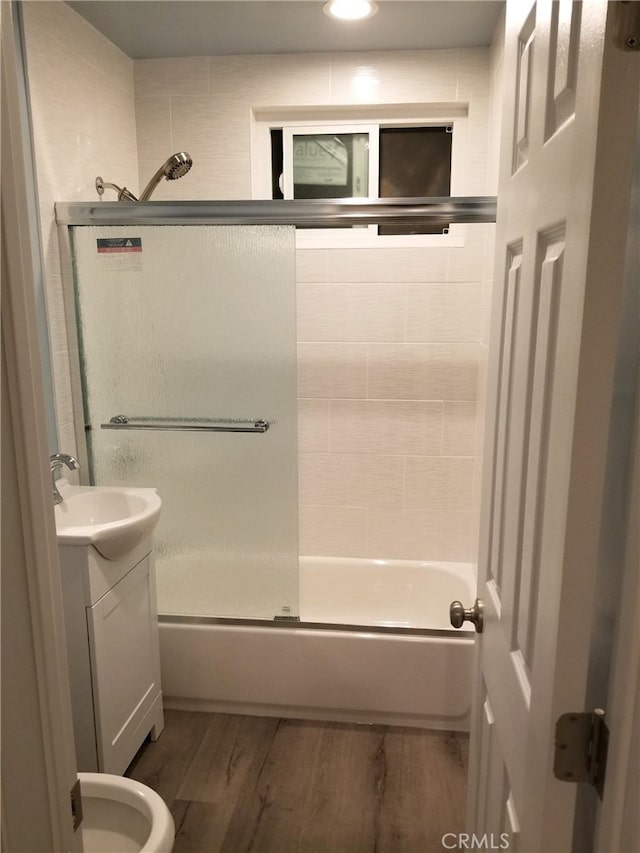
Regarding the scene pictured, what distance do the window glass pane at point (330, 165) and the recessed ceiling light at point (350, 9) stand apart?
57 cm

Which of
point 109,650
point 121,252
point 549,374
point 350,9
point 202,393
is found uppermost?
point 350,9

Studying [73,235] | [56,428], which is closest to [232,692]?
[56,428]

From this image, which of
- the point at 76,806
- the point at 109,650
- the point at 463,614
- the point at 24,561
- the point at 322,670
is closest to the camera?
the point at 24,561

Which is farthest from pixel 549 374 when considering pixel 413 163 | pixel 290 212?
pixel 413 163

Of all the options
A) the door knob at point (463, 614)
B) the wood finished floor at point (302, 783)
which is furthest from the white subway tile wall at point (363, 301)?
the door knob at point (463, 614)

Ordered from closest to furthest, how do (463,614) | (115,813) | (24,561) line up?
1. (24,561)
2. (463,614)
3. (115,813)

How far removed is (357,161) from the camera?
2717 millimetres

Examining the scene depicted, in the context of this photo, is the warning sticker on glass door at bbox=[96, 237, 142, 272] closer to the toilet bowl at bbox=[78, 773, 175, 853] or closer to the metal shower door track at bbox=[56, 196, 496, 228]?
the metal shower door track at bbox=[56, 196, 496, 228]

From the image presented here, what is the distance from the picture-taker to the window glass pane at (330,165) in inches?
106

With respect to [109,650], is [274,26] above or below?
above

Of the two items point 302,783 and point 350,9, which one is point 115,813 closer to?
point 302,783

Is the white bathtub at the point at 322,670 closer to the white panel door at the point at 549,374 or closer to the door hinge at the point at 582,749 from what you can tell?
the white panel door at the point at 549,374

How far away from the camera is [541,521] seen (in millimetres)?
A: 792

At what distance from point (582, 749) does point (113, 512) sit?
1710 millimetres
